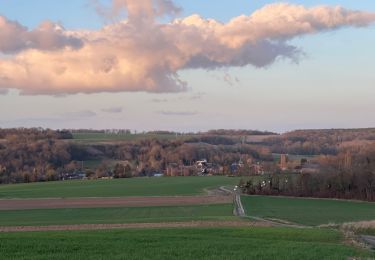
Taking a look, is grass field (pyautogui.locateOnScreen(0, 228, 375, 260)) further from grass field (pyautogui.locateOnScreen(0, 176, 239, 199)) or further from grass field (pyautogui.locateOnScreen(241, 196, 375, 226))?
grass field (pyautogui.locateOnScreen(0, 176, 239, 199))

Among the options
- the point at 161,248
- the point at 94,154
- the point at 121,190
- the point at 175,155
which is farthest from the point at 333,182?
the point at 94,154

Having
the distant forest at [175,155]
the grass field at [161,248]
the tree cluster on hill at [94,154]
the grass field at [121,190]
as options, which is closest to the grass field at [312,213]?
the distant forest at [175,155]

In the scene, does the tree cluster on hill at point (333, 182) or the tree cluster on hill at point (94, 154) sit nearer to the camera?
the tree cluster on hill at point (333, 182)

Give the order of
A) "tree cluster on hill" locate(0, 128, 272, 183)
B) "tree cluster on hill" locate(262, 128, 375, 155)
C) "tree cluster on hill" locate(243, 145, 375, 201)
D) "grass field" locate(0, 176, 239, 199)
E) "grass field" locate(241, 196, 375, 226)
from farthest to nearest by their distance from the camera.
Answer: "tree cluster on hill" locate(262, 128, 375, 155) → "tree cluster on hill" locate(0, 128, 272, 183) → "grass field" locate(0, 176, 239, 199) → "tree cluster on hill" locate(243, 145, 375, 201) → "grass field" locate(241, 196, 375, 226)

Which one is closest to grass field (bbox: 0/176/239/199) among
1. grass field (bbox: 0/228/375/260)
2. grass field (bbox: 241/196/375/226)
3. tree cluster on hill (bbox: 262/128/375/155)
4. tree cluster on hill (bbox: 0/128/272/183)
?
grass field (bbox: 241/196/375/226)

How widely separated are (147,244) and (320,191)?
78.3 m

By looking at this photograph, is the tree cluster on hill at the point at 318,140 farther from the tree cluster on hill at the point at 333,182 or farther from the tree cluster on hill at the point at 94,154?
the tree cluster on hill at the point at 333,182

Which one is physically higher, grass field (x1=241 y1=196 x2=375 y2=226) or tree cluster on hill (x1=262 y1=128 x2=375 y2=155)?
tree cluster on hill (x1=262 y1=128 x2=375 y2=155)

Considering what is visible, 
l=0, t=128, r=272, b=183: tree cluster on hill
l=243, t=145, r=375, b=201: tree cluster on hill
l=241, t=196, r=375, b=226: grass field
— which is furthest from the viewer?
l=0, t=128, r=272, b=183: tree cluster on hill

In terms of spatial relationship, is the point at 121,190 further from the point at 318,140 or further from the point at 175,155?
the point at 318,140

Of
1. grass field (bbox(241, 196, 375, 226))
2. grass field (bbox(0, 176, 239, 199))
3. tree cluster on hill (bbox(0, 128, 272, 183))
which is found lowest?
grass field (bbox(0, 176, 239, 199))

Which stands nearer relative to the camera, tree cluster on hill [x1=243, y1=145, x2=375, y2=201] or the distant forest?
tree cluster on hill [x1=243, y1=145, x2=375, y2=201]

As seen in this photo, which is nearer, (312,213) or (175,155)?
(312,213)

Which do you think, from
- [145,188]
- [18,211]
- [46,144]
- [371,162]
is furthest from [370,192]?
[46,144]
